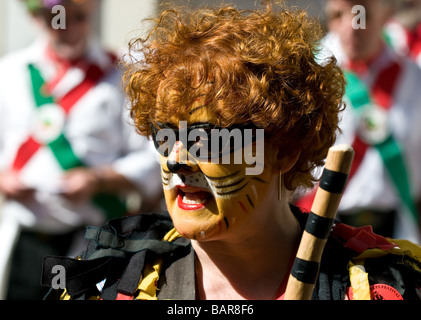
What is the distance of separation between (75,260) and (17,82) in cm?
230

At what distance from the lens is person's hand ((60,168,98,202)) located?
13.1 feet

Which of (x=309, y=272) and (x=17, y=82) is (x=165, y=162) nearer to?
(x=309, y=272)

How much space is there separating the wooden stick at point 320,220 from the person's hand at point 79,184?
2.33 meters

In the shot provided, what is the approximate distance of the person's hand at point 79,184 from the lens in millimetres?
3986

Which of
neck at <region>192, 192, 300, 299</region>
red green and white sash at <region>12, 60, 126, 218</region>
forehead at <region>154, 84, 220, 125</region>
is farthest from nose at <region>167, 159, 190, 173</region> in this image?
red green and white sash at <region>12, 60, 126, 218</region>

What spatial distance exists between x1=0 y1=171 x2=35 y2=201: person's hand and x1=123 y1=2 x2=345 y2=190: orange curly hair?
6.39ft

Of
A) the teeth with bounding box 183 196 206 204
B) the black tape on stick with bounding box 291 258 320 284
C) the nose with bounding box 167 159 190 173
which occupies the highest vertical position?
the nose with bounding box 167 159 190 173

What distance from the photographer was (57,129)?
4.09m

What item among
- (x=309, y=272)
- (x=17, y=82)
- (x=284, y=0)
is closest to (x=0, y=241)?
(x=17, y=82)

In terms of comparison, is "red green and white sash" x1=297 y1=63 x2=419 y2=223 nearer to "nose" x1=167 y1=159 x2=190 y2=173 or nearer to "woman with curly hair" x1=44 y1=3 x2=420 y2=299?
"woman with curly hair" x1=44 y1=3 x2=420 y2=299

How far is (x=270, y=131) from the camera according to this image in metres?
2.02

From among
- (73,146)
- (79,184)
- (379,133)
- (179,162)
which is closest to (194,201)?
(179,162)

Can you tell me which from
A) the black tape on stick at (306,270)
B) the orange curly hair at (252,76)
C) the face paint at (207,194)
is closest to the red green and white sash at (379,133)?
the orange curly hair at (252,76)

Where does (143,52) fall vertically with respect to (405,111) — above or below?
above
